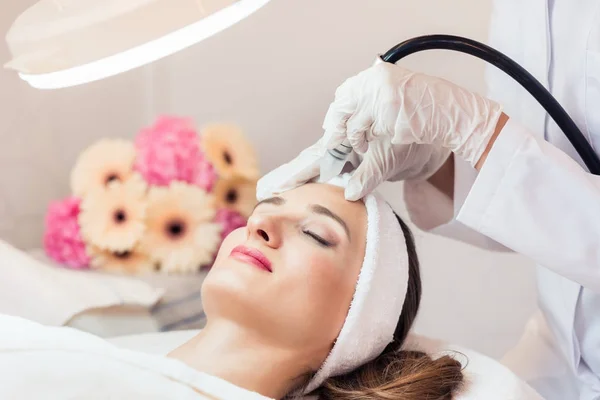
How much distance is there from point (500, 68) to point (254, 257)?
0.56 m

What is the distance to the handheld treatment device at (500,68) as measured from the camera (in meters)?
1.13

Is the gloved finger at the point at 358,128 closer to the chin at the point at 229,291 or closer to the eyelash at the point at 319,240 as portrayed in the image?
the eyelash at the point at 319,240

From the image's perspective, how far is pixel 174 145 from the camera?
1766 millimetres

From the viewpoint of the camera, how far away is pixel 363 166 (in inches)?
50.1

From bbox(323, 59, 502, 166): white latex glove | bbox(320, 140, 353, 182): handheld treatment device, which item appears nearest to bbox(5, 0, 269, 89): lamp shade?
bbox(323, 59, 502, 166): white latex glove

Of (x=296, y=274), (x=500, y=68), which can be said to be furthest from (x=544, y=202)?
(x=296, y=274)

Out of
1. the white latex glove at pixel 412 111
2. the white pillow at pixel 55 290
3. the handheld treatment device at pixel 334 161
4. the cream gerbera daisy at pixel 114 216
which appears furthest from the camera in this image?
the cream gerbera daisy at pixel 114 216

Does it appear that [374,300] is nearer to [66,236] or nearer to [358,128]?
[358,128]

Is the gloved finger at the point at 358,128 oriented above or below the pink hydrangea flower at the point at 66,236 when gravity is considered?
above

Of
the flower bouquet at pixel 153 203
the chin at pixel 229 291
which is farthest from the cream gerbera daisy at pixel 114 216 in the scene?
the chin at pixel 229 291

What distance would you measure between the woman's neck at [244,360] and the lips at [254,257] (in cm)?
12

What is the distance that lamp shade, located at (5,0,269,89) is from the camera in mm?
778

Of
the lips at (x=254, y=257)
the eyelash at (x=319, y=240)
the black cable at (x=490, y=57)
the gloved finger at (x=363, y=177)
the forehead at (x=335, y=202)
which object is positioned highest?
the black cable at (x=490, y=57)

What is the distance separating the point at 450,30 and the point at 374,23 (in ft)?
0.69
